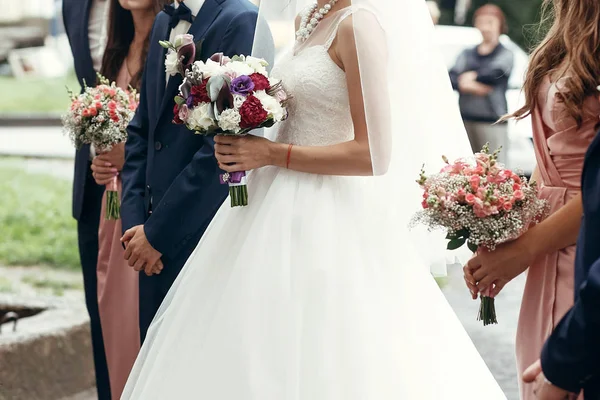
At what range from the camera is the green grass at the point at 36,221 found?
26.3ft

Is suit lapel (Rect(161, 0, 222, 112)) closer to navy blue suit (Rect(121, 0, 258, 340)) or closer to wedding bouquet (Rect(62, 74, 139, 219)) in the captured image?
navy blue suit (Rect(121, 0, 258, 340))

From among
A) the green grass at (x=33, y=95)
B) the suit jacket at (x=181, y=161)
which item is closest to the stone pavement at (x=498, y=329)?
the suit jacket at (x=181, y=161)

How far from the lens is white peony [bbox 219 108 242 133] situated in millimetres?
2961

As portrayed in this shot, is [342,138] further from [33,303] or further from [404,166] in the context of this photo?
[33,303]

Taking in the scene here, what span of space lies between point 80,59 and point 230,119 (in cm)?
178

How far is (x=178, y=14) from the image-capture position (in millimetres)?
3623

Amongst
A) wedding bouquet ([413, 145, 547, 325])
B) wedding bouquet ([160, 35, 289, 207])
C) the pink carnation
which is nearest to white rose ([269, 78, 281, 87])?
wedding bouquet ([160, 35, 289, 207])

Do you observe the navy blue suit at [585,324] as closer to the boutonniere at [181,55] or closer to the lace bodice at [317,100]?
the lace bodice at [317,100]

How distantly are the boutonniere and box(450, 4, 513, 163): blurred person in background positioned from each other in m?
6.81

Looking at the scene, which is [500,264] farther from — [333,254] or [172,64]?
[172,64]

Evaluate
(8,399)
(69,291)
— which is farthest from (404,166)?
(69,291)

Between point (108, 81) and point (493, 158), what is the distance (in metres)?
1.99

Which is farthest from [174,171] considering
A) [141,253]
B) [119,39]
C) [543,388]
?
[543,388]

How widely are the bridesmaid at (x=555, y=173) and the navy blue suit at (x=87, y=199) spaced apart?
6.99 feet
